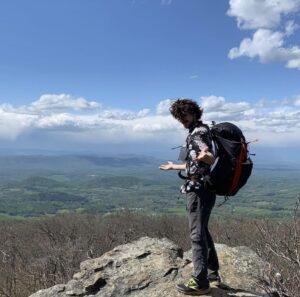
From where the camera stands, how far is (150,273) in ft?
24.6

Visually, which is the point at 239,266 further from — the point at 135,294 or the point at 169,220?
the point at 169,220

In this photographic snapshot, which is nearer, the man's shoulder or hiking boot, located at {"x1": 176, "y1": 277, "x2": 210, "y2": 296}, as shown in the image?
the man's shoulder

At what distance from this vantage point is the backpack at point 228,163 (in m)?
Result: 5.96

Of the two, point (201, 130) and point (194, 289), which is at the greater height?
point (201, 130)

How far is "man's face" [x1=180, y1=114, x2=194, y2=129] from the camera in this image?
636 cm

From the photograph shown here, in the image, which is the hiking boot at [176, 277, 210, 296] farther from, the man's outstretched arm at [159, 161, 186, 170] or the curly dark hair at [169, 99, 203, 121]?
the curly dark hair at [169, 99, 203, 121]

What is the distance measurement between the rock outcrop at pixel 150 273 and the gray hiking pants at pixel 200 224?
1.57 feet

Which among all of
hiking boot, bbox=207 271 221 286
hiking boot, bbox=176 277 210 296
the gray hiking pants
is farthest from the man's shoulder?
hiking boot, bbox=207 271 221 286

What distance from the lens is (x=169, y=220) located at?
184 ft

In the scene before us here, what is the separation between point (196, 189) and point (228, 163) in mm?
607

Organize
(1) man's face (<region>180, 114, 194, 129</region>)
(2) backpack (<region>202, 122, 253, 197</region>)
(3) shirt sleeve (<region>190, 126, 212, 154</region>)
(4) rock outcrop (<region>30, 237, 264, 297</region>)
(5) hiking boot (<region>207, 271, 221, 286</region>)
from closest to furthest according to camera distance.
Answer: (2) backpack (<region>202, 122, 253, 197</region>)
(3) shirt sleeve (<region>190, 126, 212, 154</region>)
(1) man's face (<region>180, 114, 194, 129</region>)
(5) hiking boot (<region>207, 271, 221, 286</region>)
(4) rock outcrop (<region>30, 237, 264, 297</region>)

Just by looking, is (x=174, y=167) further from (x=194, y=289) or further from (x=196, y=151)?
(x=194, y=289)

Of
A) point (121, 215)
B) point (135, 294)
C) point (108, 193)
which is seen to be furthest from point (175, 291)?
point (108, 193)

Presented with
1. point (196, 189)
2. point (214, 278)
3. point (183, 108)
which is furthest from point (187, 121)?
point (214, 278)
